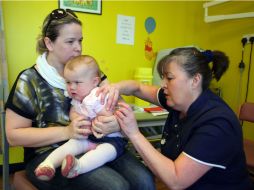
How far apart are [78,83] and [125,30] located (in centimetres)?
164

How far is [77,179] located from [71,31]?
676mm

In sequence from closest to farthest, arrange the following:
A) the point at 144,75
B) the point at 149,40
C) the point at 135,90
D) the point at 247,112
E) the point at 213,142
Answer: the point at 213,142, the point at 135,90, the point at 247,112, the point at 144,75, the point at 149,40

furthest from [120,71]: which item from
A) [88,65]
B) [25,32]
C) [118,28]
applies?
[88,65]

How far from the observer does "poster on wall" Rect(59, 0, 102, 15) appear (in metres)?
2.36

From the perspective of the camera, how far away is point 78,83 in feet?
3.84

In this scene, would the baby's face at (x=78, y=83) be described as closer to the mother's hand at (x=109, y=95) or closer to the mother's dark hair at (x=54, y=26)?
the mother's hand at (x=109, y=95)

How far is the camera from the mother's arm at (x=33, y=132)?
1126 millimetres

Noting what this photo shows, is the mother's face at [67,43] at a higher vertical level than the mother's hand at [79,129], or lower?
higher

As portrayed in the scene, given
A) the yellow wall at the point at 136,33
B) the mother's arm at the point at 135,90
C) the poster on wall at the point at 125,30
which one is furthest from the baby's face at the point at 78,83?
the poster on wall at the point at 125,30

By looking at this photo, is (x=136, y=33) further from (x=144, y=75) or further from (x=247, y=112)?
(x=247, y=112)

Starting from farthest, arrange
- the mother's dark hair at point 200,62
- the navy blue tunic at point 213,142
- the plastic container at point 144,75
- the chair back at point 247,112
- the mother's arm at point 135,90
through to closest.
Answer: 1. the plastic container at point 144,75
2. the chair back at point 247,112
3. the mother's arm at point 135,90
4. the mother's dark hair at point 200,62
5. the navy blue tunic at point 213,142

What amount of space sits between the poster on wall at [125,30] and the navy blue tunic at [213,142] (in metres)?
1.65

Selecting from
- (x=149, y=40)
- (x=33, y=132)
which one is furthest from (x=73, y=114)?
(x=149, y=40)

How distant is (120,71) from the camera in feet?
8.95
